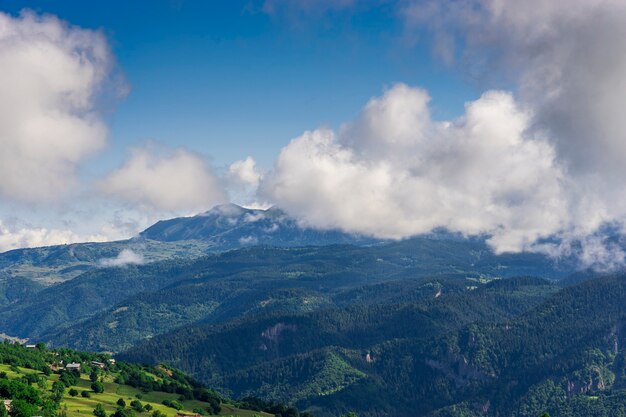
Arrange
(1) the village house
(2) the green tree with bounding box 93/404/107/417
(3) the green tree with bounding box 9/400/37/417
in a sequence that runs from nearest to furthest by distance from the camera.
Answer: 1. (3) the green tree with bounding box 9/400/37/417
2. (1) the village house
3. (2) the green tree with bounding box 93/404/107/417

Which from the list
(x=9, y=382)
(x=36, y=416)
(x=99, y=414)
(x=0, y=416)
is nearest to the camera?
(x=0, y=416)

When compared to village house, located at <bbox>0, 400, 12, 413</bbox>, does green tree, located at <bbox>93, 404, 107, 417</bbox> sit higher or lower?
lower

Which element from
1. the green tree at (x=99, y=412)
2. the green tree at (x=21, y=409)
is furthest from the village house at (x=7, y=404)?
the green tree at (x=99, y=412)

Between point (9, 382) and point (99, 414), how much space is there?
26.8 metres

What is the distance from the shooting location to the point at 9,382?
180 m

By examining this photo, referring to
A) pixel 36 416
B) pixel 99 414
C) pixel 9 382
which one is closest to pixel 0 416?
pixel 36 416

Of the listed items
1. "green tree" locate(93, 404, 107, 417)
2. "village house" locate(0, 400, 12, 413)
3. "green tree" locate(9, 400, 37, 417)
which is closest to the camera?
"green tree" locate(9, 400, 37, 417)

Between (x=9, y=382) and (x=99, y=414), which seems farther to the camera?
(x=99, y=414)

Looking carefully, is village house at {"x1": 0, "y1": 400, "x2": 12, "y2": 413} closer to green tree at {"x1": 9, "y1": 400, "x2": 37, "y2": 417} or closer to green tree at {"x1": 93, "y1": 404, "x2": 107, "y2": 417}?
green tree at {"x1": 9, "y1": 400, "x2": 37, "y2": 417}

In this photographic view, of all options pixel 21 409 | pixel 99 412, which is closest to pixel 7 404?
pixel 21 409

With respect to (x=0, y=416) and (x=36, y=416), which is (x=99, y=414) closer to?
(x=36, y=416)

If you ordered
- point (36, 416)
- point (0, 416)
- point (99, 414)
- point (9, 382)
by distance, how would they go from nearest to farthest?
1. point (0, 416)
2. point (36, 416)
3. point (9, 382)
4. point (99, 414)

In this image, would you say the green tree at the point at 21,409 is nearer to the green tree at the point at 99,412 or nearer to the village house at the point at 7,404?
the village house at the point at 7,404

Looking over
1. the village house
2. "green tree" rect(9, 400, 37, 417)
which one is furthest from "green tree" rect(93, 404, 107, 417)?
the village house
